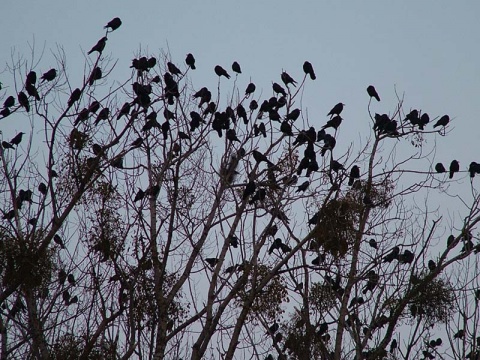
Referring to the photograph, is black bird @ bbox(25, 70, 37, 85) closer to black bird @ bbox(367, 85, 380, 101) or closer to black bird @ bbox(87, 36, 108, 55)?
black bird @ bbox(87, 36, 108, 55)

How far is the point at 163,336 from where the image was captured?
29.3 feet

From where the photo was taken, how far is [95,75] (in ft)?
30.3

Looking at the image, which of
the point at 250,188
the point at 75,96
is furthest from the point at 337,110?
the point at 75,96

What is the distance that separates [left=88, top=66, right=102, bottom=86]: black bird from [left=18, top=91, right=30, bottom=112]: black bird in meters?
0.88

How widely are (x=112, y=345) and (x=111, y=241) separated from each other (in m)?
1.39

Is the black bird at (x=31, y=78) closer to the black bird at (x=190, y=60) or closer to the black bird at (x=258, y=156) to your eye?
the black bird at (x=190, y=60)

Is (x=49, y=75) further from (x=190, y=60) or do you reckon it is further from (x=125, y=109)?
(x=190, y=60)

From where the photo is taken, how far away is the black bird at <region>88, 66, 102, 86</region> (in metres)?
8.84

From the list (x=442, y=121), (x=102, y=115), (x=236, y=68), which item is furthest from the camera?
(x=236, y=68)

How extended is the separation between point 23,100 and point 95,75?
3.30 feet

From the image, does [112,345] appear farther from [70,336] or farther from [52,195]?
[52,195]

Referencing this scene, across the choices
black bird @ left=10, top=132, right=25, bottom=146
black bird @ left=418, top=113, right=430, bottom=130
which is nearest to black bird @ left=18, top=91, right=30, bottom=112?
black bird @ left=10, top=132, right=25, bottom=146

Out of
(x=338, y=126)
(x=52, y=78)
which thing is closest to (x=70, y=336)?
(x=52, y=78)

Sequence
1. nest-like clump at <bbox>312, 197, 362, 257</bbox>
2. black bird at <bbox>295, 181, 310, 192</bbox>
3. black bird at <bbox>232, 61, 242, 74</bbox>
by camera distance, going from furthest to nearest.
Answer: black bird at <bbox>232, 61, 242, 74</bbox>
black bird at <bbox>295, 181, 310, 192</bbox>
nest-like clump at <bbox>312, 197, 362, 257</bbox>
